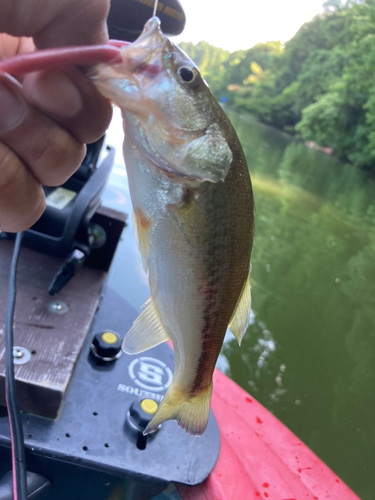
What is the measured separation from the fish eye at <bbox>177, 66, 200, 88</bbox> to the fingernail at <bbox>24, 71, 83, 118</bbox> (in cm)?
25

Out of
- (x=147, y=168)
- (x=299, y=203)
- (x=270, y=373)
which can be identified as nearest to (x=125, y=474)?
(x=147, y=168)

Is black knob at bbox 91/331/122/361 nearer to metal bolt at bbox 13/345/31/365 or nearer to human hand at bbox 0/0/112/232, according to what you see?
metal bolt at bbox 13/345/31/365

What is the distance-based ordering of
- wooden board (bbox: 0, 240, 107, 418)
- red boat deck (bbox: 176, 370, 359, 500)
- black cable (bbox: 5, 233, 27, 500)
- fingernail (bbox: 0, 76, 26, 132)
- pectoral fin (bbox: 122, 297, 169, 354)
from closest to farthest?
fingernail (bbox: 0, 76, 26, 132) < pectoral fin (bbox: 122, 297, 169, 354) < black cable (bbox: 5, 233, 27, 500) < wooden board (bbox: 0, 240, 107, 418) < red boat deck (bbox: 176, 370, 359, 500)

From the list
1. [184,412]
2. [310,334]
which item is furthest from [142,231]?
[310,334]

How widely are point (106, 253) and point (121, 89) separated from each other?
1634mm

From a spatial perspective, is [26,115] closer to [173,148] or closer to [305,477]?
[173,148]

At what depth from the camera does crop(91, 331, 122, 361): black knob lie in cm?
189

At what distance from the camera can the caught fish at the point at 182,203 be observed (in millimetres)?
855

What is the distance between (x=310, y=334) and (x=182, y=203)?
4645mm

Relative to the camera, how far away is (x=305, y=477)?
2018 mm

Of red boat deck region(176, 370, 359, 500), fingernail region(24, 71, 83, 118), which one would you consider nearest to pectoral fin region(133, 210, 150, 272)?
fingernail region(24, 71, 83, 118)

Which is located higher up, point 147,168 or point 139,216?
point 147,168

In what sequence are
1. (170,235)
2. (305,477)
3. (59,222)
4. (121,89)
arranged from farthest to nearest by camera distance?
(59,222), (305,477), (170,235), (121,89)

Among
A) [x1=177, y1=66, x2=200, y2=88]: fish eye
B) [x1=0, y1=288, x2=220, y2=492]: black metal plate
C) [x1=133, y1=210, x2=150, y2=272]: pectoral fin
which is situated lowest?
[x1=0, y1=288, x2=220, y2=492]: black metal plate
